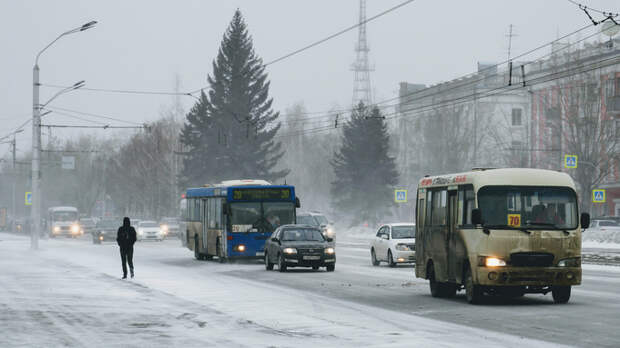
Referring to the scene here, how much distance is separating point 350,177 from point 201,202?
54.4m

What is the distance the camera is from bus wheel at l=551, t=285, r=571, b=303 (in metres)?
20.5

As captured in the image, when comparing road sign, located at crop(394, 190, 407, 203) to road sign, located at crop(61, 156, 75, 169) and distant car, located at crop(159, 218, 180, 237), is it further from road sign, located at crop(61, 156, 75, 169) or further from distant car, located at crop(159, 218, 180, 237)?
road sign, located at crop(61, 156, 75, 169)

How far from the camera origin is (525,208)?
2025 cm

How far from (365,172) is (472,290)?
75590 millimetres

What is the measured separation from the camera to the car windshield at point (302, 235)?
3366 cm

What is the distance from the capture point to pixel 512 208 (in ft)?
66.4

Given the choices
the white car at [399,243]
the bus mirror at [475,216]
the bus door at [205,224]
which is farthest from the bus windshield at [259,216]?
the bus mirror at [475,216]

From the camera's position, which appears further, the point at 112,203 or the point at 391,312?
the point at 112,203

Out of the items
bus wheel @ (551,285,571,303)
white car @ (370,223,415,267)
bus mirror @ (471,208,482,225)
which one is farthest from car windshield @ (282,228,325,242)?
bus mirror @ (471,208,482,225)

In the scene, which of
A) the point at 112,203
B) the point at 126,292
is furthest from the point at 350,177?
the point at 126,292

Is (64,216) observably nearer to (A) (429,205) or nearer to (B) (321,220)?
(B) (321,220)

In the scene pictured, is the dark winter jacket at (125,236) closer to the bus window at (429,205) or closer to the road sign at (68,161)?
the bus window at (429,205)

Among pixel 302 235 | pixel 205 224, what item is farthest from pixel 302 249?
pixel 205 224

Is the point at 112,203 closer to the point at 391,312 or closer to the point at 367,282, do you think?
the point at 367,282
